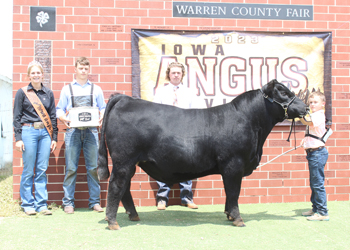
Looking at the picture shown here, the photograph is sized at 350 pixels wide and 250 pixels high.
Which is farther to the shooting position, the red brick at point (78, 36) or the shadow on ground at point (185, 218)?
the red brick at point (78, 36)

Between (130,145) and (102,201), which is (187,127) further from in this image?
(102,201)

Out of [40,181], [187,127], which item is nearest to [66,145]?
[40,181]

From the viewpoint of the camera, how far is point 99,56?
5.10 m

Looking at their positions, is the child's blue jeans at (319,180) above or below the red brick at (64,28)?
below

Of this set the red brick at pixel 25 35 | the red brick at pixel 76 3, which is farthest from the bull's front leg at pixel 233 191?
the red brick at pixel 25 35

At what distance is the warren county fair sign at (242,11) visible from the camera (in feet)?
17.2

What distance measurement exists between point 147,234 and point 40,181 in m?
1.89

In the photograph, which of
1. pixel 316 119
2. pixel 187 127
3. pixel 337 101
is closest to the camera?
pixel 187 127

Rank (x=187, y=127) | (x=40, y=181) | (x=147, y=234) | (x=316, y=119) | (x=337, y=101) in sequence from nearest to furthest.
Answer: (x=147, y=234) < (x=187, y=127) < (x=316, y=119) < (x=40, y=181) < (x=337, y=101)

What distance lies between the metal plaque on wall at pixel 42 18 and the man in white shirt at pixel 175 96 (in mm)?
1930

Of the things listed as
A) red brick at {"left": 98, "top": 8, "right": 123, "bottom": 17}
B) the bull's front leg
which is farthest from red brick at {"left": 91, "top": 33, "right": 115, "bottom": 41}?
the bull's front leg

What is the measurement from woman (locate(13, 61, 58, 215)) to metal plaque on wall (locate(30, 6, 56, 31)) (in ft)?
2.63

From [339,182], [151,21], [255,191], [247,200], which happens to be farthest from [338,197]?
[151,21]

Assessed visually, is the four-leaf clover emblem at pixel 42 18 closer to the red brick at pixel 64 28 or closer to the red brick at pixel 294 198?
the red brick at pixel 64 28
